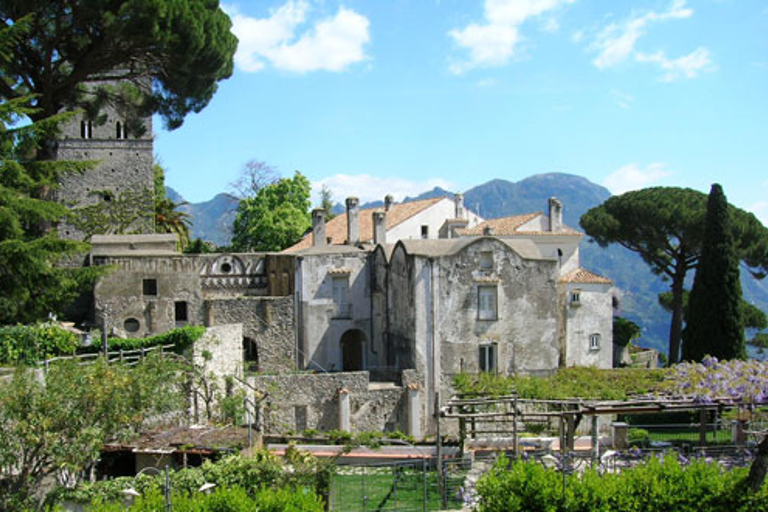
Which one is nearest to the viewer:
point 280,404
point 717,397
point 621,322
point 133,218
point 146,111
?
point 717,397

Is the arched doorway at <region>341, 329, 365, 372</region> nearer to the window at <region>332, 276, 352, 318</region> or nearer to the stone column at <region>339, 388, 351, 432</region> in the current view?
the window at <region>332, 276, 352, 318</region>

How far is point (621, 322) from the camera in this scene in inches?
1948

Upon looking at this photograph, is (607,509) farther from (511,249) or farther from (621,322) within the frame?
(621,322)

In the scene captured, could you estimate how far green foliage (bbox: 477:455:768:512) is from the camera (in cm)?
1591

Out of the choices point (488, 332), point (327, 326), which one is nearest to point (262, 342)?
point (327, 326)

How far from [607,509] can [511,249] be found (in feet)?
65.6

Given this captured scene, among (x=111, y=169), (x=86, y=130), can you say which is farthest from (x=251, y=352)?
(x=86, y=130)

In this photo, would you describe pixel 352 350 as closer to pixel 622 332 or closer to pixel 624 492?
pixel 622 332

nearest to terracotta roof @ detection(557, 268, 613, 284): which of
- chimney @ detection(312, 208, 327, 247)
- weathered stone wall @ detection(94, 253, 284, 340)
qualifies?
chimney @ detection(312, 208, 327, 247)

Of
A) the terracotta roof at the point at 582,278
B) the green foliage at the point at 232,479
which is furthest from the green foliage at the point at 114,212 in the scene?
the green foliage at the point at 232,479

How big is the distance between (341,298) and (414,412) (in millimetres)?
6817

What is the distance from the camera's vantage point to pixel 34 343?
2434 cm

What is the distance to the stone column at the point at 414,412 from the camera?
1309 inches

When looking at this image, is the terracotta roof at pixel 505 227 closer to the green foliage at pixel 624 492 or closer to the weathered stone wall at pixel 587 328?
the weathered stone wall at pixel 587 328
